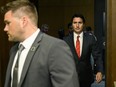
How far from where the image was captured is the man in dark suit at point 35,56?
7.01ft

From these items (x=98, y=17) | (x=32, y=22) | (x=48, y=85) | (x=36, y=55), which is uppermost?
(x=32, y=22)

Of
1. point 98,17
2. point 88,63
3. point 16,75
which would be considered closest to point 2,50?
point 88,63

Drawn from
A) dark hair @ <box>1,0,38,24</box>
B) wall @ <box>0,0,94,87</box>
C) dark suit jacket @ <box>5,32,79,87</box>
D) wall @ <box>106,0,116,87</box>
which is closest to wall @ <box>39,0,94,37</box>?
wall @ <box>0,0,94,87</box>

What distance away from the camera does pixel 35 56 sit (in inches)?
87.4

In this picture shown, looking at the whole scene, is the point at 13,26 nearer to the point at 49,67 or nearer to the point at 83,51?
the point at 49,67

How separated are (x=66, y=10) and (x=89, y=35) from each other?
7.93 metres

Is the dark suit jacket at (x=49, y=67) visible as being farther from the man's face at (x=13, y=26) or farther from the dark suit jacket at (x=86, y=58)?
the dark suit jacket at (x=86, y=58)

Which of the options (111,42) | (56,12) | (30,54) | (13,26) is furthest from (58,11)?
(30,54)

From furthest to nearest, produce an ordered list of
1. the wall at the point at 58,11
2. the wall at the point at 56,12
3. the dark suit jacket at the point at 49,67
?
the wall at the point at 56,12, the wall at the point at 58,11, the dark suit jacket at the point at 49,67

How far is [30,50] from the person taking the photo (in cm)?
225

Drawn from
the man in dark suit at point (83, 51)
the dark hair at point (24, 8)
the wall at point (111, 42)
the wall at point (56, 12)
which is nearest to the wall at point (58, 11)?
the wall at point (56, 12)

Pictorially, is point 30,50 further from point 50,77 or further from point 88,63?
point 88,63

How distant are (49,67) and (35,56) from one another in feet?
0.46

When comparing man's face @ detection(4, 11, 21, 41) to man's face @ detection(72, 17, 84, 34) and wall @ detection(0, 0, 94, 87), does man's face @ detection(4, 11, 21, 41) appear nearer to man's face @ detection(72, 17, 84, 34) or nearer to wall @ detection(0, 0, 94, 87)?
man's face @ detection(72, 17, 84, 34)
